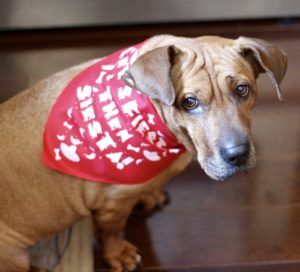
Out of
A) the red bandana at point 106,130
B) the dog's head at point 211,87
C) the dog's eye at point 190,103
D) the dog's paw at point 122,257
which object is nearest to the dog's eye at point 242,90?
the dog's head at point 211,87

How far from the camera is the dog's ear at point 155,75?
124cm

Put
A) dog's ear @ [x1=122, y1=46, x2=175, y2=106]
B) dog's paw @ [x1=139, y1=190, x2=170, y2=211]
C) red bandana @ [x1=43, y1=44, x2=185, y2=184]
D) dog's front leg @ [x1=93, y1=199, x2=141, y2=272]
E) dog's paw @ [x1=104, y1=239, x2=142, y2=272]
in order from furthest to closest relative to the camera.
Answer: dog's paw @ [x1=139, y1=190, x2=170, y2=211] < dog's paw @ [x1=104, y1=239, x2=142, y2=272] < dog's front leg @ [x1=93, y1=199, x2=141, y2=272] < red bandana @ [x1=43, y1=44, x2=185, y2=184] < dog's ear @ [x1=122, y1=46, x2=175, y2=106]

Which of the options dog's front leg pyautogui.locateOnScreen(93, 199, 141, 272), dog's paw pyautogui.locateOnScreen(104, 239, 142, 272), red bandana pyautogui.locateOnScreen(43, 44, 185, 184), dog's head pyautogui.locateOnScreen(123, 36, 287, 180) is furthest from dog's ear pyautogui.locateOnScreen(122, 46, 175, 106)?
dog's paw pyautogui.locateOnScreen(104, 239, 142, 272)

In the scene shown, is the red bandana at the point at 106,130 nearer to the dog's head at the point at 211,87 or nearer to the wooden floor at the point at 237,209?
the dog's head at the point at 211,87

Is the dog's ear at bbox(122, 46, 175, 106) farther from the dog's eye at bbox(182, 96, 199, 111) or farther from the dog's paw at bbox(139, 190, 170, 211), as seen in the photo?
the dog's paw at bbox(139, 190, 170, 211)

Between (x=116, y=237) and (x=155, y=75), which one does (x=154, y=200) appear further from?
(x=155, y=75)

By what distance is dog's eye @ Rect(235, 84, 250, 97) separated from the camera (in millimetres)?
1303

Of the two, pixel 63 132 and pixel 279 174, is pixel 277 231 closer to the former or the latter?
pixel 279 174

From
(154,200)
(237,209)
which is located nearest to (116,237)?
(154,200)

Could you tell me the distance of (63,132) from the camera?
1437 millimetres

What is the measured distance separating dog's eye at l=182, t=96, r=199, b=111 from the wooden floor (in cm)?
70

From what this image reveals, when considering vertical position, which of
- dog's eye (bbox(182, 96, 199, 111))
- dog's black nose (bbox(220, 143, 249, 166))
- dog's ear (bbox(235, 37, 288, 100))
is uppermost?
dog's ear (bbox(235, 37, 288, 100))

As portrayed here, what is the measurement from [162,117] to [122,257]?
0.61 m

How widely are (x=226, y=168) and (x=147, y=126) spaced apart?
0.72ft
